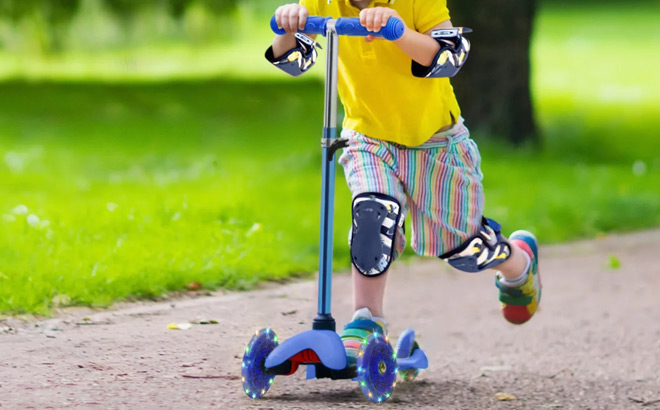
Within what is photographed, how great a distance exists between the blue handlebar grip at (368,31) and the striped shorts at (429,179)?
1.81 feet

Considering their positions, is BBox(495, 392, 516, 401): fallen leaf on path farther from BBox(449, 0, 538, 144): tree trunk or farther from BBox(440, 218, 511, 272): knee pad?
BBox(449, 0, 538, 144): tree trunk

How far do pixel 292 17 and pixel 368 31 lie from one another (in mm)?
257

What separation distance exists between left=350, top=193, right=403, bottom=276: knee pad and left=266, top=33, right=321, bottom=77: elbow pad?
1.69 ft

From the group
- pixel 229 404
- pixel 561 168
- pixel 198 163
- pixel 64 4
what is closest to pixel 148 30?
pixel 64 4

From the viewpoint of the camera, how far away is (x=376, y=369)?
3.55 meters

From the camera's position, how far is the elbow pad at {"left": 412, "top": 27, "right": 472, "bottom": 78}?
11.9ft

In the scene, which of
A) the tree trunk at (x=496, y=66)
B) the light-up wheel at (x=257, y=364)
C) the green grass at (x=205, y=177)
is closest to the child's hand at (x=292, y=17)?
the light-up wheel at (x=257, y=364)

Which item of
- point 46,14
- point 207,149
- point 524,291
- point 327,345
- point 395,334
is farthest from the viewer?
point 46,14

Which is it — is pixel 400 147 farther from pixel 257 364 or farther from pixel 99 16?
pixel 99 16

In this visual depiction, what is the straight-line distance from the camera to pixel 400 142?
3869 mm

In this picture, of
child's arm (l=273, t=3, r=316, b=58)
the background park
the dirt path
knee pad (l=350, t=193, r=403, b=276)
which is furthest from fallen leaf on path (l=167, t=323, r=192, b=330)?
child's arm (l=273, t=3, r=316, b=58)

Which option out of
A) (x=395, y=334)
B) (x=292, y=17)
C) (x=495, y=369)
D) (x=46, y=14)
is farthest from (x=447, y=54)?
(x=46, y=14)

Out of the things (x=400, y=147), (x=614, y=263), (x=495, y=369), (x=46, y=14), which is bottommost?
(x=495, y=369)

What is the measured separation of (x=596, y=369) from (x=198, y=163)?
4951 mm
